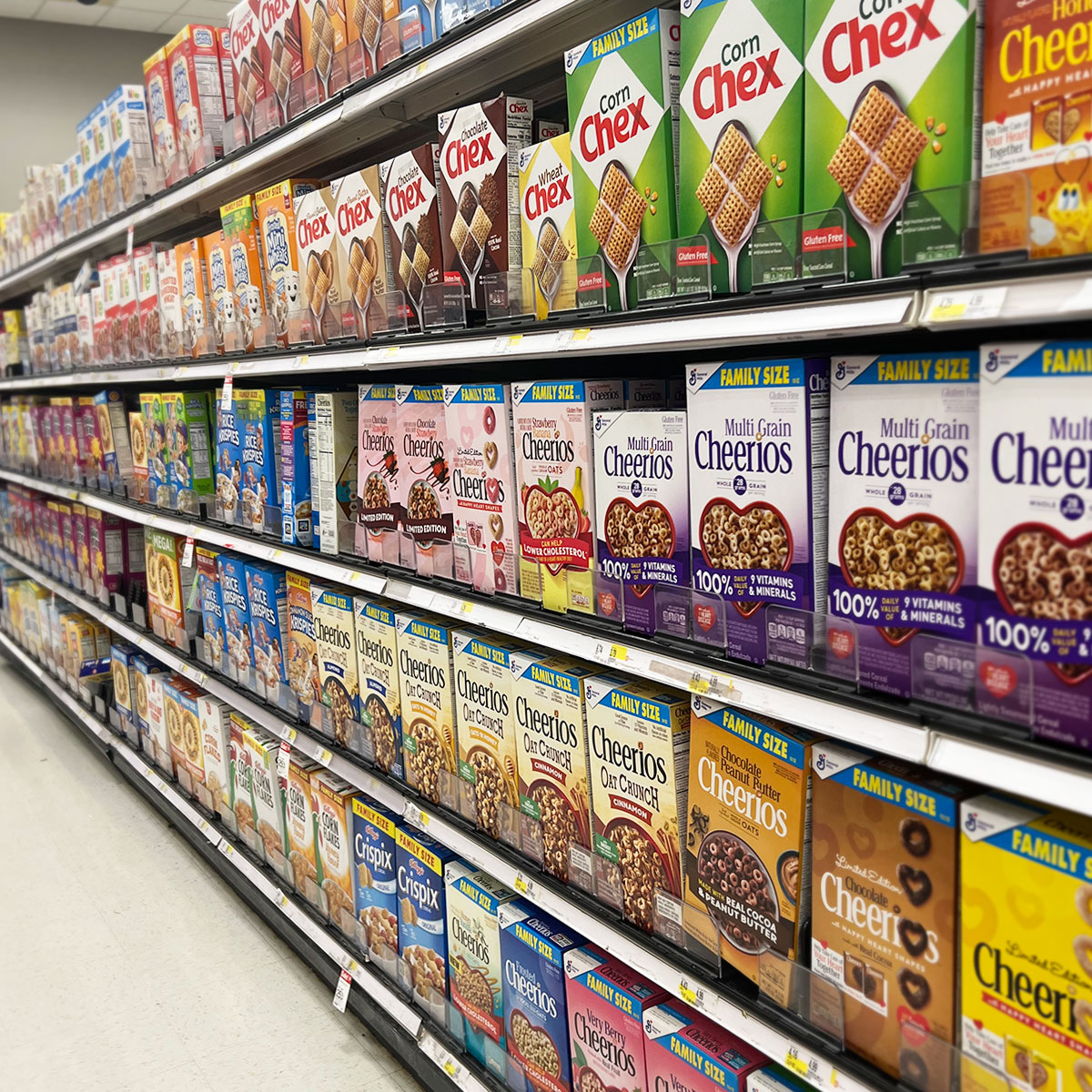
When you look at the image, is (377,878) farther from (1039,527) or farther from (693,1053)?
(1039,527)

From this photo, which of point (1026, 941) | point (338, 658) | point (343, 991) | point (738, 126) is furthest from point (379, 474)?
point (1026, 941)

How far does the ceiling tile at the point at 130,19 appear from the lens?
6.71 metres

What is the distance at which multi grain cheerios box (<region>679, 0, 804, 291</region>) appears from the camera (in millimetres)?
1174

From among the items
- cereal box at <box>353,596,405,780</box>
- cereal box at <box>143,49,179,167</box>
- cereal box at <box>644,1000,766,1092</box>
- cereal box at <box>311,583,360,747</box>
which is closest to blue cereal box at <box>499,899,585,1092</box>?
cereal box at <box>644,1000,766,1092</box>

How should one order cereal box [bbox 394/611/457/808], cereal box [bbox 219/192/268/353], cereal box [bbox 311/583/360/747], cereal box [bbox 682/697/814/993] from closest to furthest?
cereal box [bbox 682/697/814/993] < cereal box [bbox 394/611/457/808] < cereal box [bbox 311/583/360/747] < cereal box [bbox 219/192/268/353]

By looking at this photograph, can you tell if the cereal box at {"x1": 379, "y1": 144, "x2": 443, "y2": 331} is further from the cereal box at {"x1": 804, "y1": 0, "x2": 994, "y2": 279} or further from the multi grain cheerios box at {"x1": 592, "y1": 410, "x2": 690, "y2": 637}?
the cereal box at {"x1": 804, "y1": 0, "x2": 994, "y2": 279}

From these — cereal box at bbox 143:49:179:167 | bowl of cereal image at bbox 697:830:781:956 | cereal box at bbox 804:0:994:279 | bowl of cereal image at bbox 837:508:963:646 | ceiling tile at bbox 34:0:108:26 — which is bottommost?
bowl of cereal image at bbox 697:830:781:956

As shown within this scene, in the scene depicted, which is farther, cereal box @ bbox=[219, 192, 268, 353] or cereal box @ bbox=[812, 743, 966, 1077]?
cereal box @ bbox=[219, 192, 268, 353]

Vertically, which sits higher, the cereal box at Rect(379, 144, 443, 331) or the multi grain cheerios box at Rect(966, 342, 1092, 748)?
the cereal box at Rect(379, 144, 443, 331)

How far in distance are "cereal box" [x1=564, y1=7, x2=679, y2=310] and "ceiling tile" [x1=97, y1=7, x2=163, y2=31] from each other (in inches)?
266

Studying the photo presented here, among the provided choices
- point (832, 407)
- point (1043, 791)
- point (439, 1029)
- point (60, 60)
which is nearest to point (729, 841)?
point (1043, 791)

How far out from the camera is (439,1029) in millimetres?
2178

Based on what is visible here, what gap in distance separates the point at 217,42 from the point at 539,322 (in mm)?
2131

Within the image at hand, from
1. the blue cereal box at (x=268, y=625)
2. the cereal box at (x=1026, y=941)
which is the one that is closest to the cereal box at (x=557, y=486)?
the cereal box at (x=1026, y=941)
